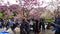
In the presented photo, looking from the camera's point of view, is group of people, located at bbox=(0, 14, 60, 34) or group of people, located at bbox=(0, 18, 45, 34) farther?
group of people, located at bbox=(0, 18, 45, 34)

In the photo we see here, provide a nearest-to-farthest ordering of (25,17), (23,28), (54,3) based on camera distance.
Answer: (25,17), (23,28), (54,3)

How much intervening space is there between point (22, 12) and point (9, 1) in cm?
86

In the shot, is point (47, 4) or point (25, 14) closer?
point (25, 14)

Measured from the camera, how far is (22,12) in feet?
18.5

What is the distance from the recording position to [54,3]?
6727 millimetres

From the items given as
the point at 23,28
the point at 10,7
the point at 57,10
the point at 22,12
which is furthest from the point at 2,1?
the point at 57,10

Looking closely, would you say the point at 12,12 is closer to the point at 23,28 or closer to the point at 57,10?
the point at 23,28

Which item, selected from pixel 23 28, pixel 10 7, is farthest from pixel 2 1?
pixel 23 28

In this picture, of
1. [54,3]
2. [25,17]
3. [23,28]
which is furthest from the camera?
[54,3]

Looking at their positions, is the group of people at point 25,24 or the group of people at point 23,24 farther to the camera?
the group of people at point 23,24

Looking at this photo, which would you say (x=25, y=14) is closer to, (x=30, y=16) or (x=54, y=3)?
(x=30, y=16)

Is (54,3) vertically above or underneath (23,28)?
above

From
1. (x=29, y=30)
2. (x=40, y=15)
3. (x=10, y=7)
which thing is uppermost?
(x=10, y=7)

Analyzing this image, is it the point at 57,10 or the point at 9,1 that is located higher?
the point at 9,1
